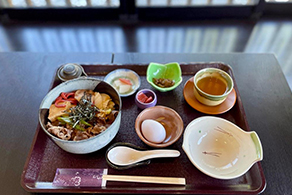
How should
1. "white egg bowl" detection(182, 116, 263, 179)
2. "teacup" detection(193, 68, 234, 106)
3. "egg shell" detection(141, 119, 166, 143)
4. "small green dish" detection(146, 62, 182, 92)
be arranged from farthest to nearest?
1. "small green dish" detection(146, 62, 182, 92)
2. "teacup" detection(193, 68, 234, 106)
3. "egg shell" detection(141, 119, 166, 143)
4. "white egg bowl" detection(182, 116, 263, 179)

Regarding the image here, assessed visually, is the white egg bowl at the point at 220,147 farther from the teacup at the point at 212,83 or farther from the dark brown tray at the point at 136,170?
the teacup at the point at 212,83

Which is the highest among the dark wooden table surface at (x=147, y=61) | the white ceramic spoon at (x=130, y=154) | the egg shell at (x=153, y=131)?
the egg shell at (x=153, y=131)

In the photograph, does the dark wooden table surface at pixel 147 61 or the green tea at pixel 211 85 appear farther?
the green tea at pixel 211 85

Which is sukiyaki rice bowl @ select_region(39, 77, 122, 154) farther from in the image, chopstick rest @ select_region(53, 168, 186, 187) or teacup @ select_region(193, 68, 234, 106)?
teacup @ select_region(193, 68, 234, 106)

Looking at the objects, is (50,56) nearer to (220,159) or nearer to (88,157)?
(88,157)

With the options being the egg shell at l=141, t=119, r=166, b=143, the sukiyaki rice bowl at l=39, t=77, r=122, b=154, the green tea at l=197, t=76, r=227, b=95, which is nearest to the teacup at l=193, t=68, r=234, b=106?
the green tea at l=197, t=76, r=227, b=95

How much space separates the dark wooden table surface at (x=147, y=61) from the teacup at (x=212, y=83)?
199 mm

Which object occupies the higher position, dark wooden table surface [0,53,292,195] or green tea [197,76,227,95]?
green tea [197,76,227,95]

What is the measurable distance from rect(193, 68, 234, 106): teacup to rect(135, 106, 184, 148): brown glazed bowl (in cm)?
20

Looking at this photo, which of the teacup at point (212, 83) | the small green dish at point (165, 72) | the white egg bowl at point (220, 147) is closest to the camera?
the white egg bowl at point (220, 147)

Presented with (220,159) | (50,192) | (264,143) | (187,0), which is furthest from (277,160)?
(187,0)

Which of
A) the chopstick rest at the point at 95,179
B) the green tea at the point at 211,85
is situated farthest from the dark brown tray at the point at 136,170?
the green tea at the point at 211,85

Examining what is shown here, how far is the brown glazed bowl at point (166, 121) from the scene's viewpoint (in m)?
1.04

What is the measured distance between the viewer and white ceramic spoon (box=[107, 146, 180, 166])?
1.00 meters
